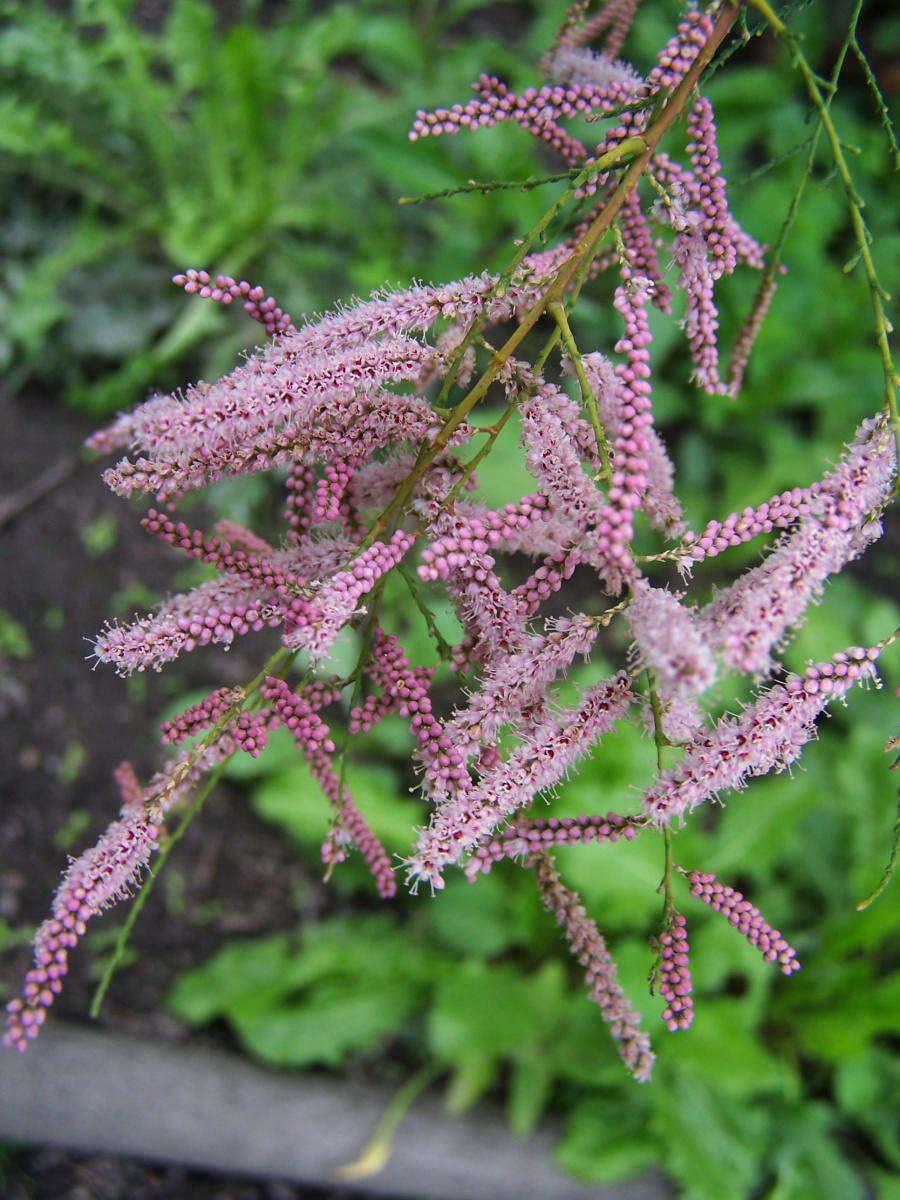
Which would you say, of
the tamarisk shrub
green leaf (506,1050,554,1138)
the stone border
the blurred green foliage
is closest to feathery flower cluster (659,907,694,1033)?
the tamarisk shrub

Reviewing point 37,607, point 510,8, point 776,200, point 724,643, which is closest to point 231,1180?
point 37,607

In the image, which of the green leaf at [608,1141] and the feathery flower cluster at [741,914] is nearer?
the feathery flower cluster at [741,914]

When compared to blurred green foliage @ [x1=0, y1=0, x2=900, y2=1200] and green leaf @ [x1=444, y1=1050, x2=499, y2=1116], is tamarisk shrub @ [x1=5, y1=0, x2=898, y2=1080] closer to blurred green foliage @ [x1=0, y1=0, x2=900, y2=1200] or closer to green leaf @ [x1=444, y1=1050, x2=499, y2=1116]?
blurred green foliage @ [x1=0, y1=0, x2=900, y2=1200]

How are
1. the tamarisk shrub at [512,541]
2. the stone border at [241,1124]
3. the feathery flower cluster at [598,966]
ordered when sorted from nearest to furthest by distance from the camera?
the tamarisk shrub at [512,541]
the feathery flower cluster at [598,966]
the stone border at [241,1124]

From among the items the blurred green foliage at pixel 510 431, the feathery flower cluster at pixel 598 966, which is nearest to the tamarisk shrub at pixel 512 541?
the feathery flower cluster at pixel 598 966

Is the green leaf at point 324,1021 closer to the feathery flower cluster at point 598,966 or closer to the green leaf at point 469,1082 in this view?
the green leaf at point 469,1082

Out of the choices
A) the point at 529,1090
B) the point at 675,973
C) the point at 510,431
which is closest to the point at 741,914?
the point at 675,973

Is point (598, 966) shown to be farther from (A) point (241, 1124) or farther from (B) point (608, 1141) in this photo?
(A) point (241, 1124)

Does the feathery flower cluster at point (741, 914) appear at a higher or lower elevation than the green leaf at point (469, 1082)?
higher
